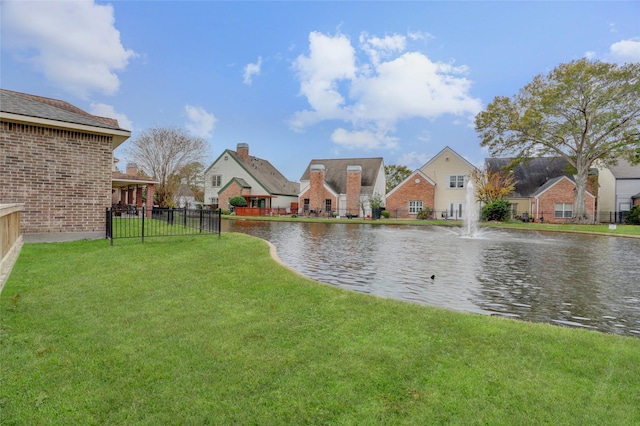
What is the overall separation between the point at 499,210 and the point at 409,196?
10.5 metres

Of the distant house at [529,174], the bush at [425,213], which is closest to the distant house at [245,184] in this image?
the bush at [425,213]

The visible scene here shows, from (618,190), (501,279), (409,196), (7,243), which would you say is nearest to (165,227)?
(7,243)

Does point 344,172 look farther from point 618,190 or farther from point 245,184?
point 618,190

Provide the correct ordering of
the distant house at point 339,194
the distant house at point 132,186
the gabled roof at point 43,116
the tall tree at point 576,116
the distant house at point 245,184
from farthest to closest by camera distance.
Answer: the distant house at point 245,184 → the distant house at point 339,194 → the tall tree at point 576,116 → the distant house at point 132,186 → the gabled roof at point 43,116

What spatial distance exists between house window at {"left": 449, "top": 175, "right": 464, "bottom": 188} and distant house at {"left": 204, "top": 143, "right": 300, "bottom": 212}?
19.6 meters

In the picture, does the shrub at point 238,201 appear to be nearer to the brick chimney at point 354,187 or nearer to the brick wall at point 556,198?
the brick chimney at point 354,187

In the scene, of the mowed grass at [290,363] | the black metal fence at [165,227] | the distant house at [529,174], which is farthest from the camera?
the distant house at [529,174]

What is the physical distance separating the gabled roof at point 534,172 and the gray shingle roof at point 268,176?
1021 inches

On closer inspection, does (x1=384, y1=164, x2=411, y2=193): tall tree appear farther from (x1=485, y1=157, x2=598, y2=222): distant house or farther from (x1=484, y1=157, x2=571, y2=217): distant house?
(x1=484, y1=157, x2=571, y2=217): distant house

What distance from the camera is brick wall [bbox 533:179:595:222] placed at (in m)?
36.6

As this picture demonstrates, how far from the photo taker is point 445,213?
40906 millimetres

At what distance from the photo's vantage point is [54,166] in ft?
36.6

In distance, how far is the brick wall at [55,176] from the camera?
1055cm

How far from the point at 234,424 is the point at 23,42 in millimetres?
15673
